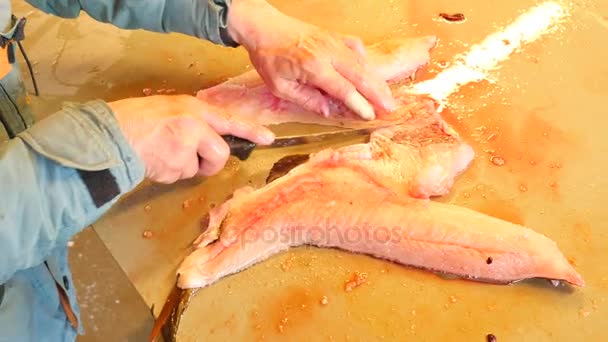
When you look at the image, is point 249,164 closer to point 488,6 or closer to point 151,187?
A: point 151,187

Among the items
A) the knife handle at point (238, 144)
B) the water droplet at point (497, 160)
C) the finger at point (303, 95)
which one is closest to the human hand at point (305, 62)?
the finger at point (303, 95)

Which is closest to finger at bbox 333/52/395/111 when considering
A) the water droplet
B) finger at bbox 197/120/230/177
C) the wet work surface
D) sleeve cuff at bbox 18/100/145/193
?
the wet work surface

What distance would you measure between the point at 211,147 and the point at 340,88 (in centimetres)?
47

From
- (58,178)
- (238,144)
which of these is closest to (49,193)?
(58,178)

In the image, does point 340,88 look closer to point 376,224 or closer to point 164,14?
point 376,224

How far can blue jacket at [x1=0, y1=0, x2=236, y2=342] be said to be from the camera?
1.34 meters

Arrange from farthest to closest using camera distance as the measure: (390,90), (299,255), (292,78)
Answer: (390,90), (292,78), (299,255)

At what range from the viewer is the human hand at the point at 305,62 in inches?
74.0

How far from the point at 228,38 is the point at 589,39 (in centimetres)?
136

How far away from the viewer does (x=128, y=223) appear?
1861 mm

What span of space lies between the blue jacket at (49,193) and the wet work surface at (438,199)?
0.83ft

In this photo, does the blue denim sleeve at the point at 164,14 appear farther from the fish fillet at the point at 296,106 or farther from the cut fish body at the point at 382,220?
the cut fish body at the point at 382,220

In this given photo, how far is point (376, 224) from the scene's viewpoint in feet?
5.65

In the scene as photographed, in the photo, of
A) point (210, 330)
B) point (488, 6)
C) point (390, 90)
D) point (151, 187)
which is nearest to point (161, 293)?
point (210, 330)
